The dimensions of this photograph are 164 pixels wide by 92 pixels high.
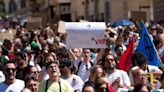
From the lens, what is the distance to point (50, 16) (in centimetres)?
6956

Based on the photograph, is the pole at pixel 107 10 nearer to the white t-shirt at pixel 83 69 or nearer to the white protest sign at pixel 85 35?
the white protest sign at pixel 85 35

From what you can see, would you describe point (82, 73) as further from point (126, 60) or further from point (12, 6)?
point (12, 6)

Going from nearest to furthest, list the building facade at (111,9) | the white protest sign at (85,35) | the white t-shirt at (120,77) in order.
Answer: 1. the white t-shirt at (120,77)
2. the white protest sign at (85,35)
3. the building facade at (111,9)

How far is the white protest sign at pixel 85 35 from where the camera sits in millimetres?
11797

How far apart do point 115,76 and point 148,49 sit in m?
2.30

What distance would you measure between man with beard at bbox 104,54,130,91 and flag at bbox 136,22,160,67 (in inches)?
60.9

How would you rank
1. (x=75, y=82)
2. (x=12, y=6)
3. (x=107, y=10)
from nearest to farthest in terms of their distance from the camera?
(x=75, y=82) → (x=107, y=10) → (x=12, y=6)

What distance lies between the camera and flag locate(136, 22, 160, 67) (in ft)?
36.1

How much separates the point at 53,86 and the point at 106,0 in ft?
118

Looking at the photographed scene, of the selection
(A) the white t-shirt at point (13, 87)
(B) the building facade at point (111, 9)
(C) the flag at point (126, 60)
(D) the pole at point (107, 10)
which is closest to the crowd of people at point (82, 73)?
(A) the white t-shirt at point (13, 87)

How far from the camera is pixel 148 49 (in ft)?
37.5

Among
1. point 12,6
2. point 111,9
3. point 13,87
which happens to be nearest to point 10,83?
point 13,87

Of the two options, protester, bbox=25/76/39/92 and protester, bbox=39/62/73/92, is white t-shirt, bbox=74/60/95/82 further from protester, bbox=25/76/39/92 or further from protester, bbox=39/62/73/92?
protester, bbox=25/76/39/92

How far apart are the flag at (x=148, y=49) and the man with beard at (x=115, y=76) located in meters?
1.55
